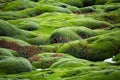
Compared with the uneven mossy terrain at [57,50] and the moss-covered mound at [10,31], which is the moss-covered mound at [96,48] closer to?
the uneven mossy terrain at [57,50]

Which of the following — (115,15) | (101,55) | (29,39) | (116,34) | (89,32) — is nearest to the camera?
(101,55)

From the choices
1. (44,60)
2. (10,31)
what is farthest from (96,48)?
(10,31)

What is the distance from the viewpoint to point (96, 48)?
46.7 metres

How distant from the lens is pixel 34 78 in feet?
96.8

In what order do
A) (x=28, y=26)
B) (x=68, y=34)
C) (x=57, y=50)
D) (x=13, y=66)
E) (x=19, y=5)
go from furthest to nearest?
(x=19, y=5), (x=28, y=26), (x=68, y=34), (x=57, y=50), (x=13, y=66)

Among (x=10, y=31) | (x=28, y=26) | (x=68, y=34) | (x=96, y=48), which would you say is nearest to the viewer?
(x=96, y=48)

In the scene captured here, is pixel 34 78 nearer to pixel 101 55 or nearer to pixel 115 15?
pixel 101 55

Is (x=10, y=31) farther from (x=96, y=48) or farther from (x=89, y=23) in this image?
(x=89, y=23)

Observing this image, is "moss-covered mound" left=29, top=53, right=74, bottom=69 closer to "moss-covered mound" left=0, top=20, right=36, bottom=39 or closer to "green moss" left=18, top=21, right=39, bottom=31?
"moss-covered mound" left=0, top=20, right=36, bottom=39

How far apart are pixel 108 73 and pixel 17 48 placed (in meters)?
26.7

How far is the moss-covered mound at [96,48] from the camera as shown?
45.6 m

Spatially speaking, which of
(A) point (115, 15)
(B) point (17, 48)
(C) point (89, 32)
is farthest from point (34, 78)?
(A) point (115, 15)

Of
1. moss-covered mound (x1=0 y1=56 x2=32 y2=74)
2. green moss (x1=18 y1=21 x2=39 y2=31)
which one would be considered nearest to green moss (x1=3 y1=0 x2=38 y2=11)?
green moss (x1=18 y1=21 x2=39 y2=31)

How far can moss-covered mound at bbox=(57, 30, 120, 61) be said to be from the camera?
1794 inches
